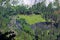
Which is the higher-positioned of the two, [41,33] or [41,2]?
[41,2]

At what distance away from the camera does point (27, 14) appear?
13.3m

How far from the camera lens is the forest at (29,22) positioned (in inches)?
235

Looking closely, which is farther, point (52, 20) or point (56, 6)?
point (56, 6)

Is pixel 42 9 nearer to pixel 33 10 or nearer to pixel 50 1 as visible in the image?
pixel 33 10

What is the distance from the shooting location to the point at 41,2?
1394cm

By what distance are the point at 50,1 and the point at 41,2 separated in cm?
148

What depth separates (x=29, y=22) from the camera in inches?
436

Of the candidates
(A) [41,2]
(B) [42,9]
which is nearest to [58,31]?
(B) [42,9]

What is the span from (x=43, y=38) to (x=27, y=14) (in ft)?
19.5

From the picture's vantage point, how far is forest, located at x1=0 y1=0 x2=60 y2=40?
597 centimetres

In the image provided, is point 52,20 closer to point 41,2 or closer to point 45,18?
point 45,18

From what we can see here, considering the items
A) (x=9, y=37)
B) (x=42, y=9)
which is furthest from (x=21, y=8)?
(x=9, y=37)

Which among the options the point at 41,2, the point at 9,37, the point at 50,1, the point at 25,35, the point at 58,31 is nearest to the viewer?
the point at 9,37

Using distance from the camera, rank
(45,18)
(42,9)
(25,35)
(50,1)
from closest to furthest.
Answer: (25,35) < (45,18) < (42,9) < (50,1)
